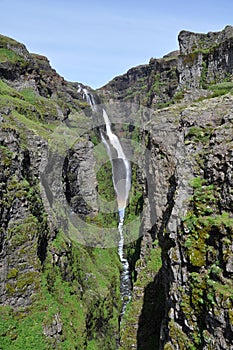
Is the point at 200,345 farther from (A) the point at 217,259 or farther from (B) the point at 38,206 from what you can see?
(B) the point at 38,206

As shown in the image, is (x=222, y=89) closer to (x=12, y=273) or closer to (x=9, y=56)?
(x=12, y=273)

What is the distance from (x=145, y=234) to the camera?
2155 centimetres

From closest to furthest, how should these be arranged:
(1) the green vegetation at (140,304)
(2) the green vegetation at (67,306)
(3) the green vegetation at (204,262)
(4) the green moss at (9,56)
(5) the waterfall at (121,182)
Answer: (3) the green vegetation at (204,262), (1) the green vegetation at (140,304), (2) the green vegetation at (67,306), (5) the waterfall at (121,182), (4) the green moss at (9,56)

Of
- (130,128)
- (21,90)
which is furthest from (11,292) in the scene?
(130,128)

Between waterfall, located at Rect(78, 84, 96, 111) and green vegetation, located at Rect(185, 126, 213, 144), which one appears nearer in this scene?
green vegetation, located at Rect(185, 126, 213, 144)

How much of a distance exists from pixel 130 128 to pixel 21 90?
1733 inches

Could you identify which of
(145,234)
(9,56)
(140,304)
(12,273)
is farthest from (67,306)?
(9,56)

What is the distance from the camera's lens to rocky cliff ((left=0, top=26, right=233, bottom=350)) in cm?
→ 717

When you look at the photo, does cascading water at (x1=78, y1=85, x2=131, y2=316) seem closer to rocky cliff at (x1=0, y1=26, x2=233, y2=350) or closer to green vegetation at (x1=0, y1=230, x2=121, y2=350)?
rocky cliff at (x1=0, y1=26, x2=233, y2=350)

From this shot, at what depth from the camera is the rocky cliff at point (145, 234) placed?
7168mm

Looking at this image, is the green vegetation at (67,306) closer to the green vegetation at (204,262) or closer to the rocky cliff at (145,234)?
the rocky cliff at (145,234)

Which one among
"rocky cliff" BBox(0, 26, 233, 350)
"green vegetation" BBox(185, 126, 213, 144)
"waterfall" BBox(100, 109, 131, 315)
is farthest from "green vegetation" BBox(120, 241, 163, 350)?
"waterfall" BBox(100, 109, 131, 315)

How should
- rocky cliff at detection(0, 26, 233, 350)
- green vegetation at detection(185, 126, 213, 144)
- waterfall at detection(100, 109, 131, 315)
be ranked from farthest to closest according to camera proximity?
waterfall at detection(100, 109, 131, 315)
green vegetation at detection(185, 126, 213, 144)
rocky cliff at detection(0, 26, 233, 350)

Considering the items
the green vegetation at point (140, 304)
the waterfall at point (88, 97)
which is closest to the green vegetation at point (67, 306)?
the green vegetation at point (140, 304)
